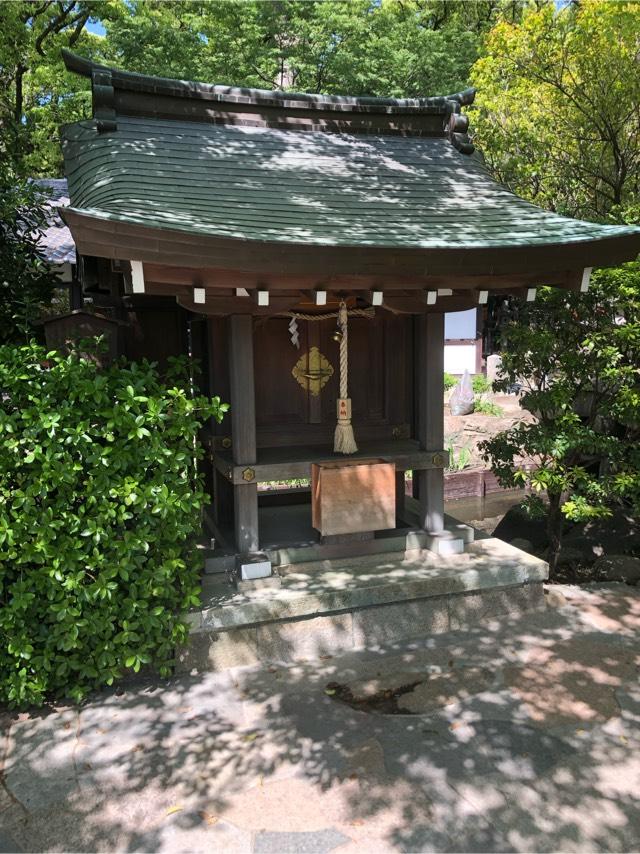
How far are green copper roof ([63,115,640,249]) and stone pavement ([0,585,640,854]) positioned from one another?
3.15 metres

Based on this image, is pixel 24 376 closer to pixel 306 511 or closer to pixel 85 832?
pixel 85 832

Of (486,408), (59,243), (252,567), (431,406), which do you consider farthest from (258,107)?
(486,408)

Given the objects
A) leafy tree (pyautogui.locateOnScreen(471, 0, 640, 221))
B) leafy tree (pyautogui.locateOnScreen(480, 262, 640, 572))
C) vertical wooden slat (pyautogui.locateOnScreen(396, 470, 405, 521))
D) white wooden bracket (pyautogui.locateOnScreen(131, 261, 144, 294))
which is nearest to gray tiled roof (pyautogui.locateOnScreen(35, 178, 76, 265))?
leafy tree (pyautogui.locateOnScreen(471, 0, 640, 221))

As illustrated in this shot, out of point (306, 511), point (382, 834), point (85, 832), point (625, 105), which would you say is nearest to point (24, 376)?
point (85, 832)

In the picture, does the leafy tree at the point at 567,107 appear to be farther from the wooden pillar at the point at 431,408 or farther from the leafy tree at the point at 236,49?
the leafy tree at the point at 236,49

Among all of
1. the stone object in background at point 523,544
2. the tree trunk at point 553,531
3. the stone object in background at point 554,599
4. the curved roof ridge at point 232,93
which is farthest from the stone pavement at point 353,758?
the curved roof ridge at point 232,93

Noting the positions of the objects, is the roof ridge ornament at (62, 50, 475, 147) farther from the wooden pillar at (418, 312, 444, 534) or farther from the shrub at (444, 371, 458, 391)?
the shrub at (444, 371, 458, 391)

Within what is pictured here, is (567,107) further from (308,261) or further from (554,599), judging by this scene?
(554,599)

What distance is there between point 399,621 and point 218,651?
149 centimetres

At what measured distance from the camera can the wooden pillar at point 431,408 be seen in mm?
5906

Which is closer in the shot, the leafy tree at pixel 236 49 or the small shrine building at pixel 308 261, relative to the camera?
the small shrine building at pixel 308 261

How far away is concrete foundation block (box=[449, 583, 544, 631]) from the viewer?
5.39 metres

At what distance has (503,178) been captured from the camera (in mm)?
10047

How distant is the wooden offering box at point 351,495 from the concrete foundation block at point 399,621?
0.77m
